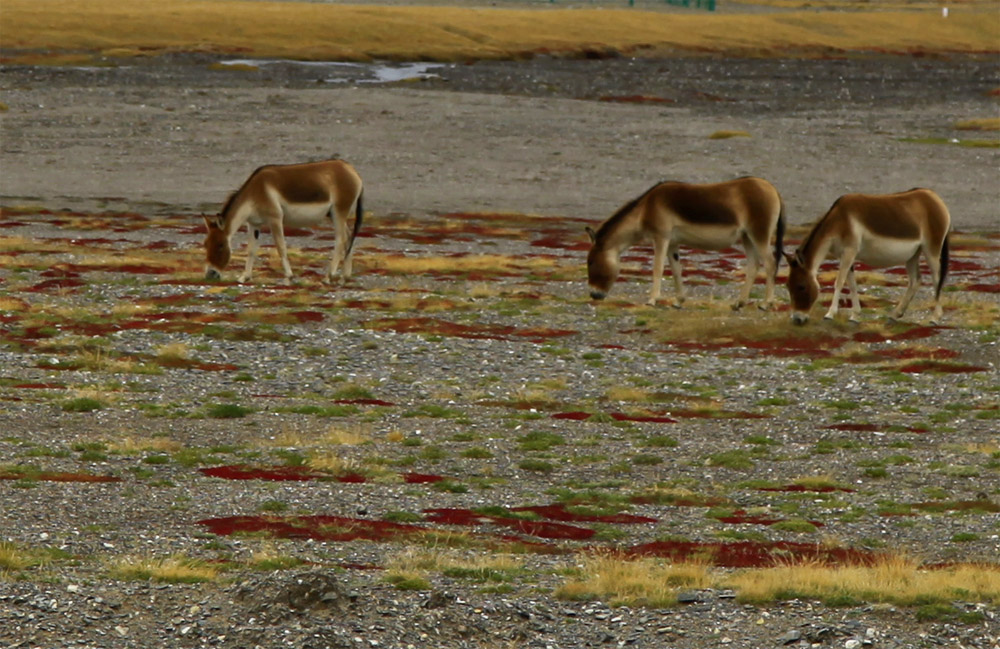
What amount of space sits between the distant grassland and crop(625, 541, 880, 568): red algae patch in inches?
2965

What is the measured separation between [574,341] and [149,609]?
60.7ft

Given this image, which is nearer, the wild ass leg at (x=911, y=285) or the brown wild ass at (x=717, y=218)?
the wild ass leg at (x=911, y=285)

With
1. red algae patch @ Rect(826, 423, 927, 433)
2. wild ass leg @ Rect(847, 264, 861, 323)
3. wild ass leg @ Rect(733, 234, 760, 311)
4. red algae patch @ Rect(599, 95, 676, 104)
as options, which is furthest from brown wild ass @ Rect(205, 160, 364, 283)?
red algae patch @ Rect(599, 95, 676, 104)

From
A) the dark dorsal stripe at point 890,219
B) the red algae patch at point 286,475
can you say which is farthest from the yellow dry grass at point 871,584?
the dark dorsal stripe at point 890,219

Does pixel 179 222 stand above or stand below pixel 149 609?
below

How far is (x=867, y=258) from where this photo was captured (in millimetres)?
31078

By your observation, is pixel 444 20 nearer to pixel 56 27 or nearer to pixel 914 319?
pixel 56 27

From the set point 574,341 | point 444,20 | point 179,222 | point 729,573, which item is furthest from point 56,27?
point 729,573

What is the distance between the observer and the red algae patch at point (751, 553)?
15773 mm

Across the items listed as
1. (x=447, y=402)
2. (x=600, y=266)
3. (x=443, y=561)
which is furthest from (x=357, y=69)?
(x=443, y=561)

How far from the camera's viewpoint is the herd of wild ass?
30312 mm

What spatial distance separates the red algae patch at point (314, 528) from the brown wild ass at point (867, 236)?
49.7ft

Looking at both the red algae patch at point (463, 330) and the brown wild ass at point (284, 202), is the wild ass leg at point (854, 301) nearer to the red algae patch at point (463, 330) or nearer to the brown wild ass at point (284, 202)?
the red algae patch at point (463, 330)

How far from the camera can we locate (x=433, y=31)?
100938 millimetres
